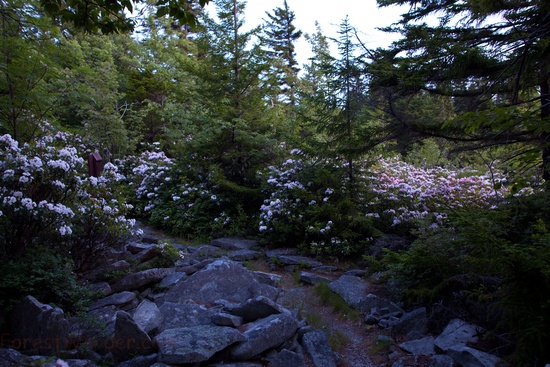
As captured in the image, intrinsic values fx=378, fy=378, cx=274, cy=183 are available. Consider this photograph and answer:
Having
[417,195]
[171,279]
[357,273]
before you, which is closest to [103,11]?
[171,279]

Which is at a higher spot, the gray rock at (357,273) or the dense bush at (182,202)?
the dense bush at (182,202)

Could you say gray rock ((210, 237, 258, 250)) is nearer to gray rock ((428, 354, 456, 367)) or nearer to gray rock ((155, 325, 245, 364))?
gray rock ((155, 325, 245, 364))

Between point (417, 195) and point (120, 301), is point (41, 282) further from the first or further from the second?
point (417, 195)

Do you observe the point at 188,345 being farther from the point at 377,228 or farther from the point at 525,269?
the point at 377,228

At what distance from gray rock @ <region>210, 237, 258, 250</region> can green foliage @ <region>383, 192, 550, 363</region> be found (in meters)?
3.74

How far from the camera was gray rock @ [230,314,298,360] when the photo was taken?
11.0 feet

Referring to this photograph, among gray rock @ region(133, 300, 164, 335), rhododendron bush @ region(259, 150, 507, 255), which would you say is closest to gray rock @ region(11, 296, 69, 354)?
gray rock @ region(133, 300, 164, 335)

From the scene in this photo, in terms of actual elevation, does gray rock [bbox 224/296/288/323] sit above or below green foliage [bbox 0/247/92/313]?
below

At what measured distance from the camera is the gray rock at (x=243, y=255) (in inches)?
283

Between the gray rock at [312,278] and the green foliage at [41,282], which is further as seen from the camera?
the gray rock at [312,278]

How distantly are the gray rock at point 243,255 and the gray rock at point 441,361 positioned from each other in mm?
4339

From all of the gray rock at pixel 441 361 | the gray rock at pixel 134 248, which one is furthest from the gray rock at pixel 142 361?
the gray rock at pixel 134 248

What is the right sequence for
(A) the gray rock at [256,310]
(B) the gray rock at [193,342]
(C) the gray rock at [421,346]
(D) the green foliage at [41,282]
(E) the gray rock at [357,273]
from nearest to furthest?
(B) the gray rock at [193,342]
(C) the gray rock at [421,346]
(D) the green foliage at [41,282]
(A) the gray rock at [256,310]
(E) the gray rock at [357,273]

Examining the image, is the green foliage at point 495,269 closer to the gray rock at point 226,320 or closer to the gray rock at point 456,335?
the gray rock at point 456,335
